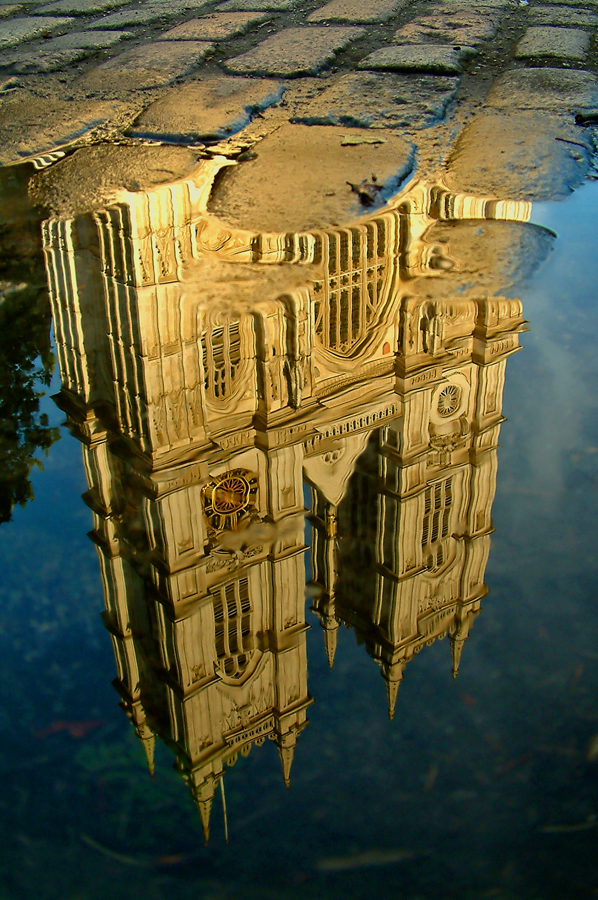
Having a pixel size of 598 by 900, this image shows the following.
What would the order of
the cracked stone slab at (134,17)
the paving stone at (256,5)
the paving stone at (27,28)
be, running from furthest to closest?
the paving stone at (256,5), the cracked stone slab at (134,17), the paving stone at (27,28)

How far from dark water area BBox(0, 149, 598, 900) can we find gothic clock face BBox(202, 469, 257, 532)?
0.5 inches

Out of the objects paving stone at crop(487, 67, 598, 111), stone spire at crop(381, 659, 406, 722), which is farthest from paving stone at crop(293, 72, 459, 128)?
stone spire at crop(381, 659, 406, 722)

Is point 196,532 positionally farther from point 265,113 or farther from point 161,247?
point 265,113

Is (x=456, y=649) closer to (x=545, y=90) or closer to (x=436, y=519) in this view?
(x=436, y=519)

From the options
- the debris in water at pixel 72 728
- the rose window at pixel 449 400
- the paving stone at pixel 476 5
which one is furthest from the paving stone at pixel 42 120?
the paving stone at pixel 476 5

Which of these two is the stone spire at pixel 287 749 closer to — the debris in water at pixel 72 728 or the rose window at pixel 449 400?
the debris in water at pixel 72 728

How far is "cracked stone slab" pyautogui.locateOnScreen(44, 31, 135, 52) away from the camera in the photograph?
8.81 meters

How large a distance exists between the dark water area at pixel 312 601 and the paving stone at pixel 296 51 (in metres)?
4.11

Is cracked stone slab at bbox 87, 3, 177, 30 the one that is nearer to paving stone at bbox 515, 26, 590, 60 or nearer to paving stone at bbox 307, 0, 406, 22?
paving stone at bbox 307, 0, 406, 22

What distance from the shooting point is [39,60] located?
27.4ft

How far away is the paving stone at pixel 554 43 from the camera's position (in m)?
8.34

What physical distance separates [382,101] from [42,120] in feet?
8.77

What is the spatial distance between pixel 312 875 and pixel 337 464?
181 centimetres

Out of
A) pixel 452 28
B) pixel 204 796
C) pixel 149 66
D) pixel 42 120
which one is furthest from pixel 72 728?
pixel 452 28
